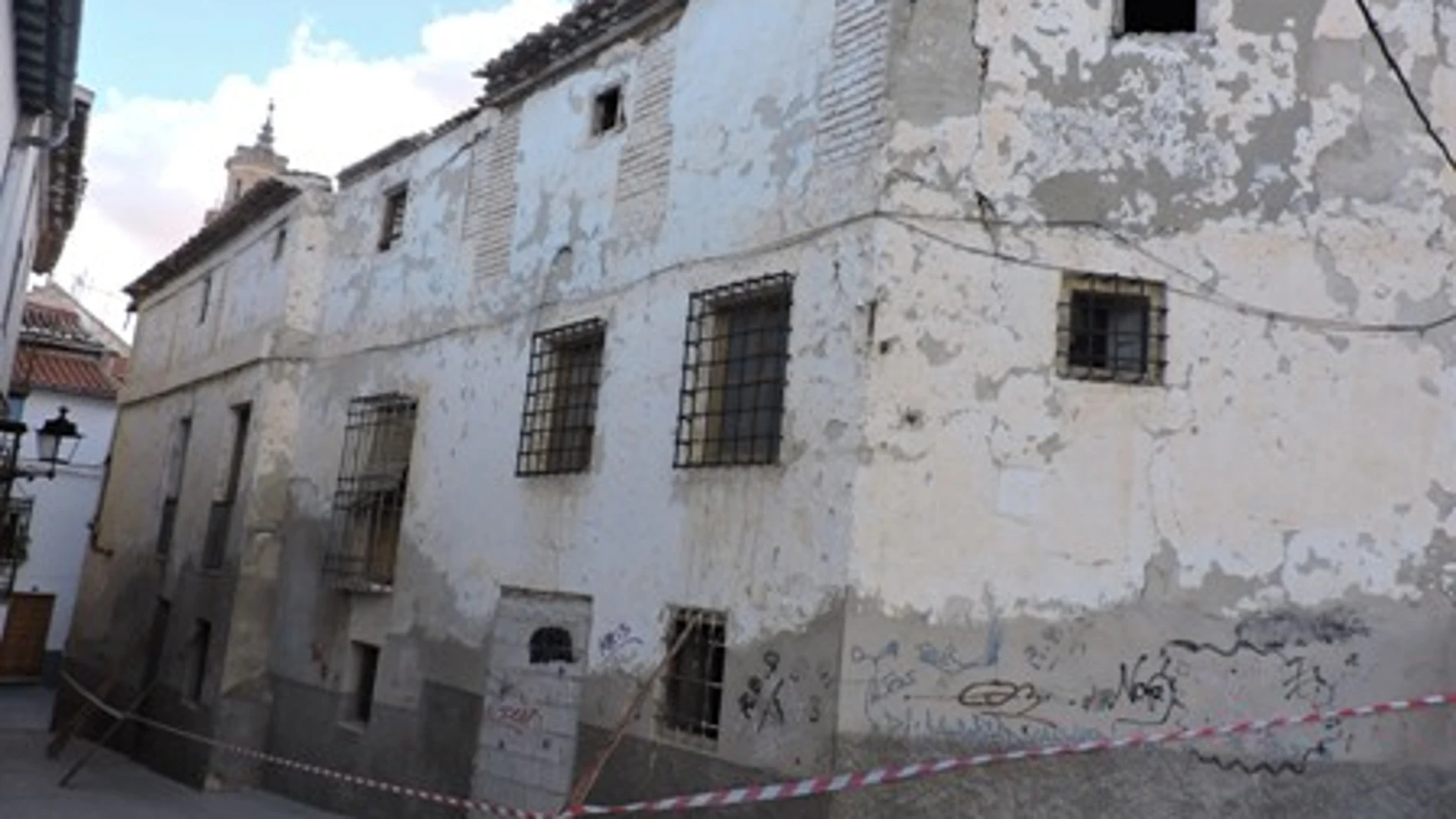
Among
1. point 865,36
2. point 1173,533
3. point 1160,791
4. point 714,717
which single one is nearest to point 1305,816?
point 1160,791

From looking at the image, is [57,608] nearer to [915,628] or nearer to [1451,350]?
[915,628]

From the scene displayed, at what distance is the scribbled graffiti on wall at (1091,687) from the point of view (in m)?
6.81

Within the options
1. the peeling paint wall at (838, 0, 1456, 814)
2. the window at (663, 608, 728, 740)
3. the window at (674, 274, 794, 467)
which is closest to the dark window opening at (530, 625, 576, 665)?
the window at (663, 608, 728, 740)

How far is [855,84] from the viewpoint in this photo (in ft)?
25.4

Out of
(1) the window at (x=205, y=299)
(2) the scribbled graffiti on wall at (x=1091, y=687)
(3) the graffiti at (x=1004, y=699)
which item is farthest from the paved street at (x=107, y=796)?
(3) the graffiti at (x=1004, y=699)

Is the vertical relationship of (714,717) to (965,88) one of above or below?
below

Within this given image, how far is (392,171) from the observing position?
13547 mm

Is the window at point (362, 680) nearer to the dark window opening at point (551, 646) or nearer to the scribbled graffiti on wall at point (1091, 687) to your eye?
the dark window opening at point (551, 646)

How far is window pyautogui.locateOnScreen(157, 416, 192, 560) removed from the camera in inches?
655

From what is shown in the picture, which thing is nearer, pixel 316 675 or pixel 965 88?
pixel 965 88

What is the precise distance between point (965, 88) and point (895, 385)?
1973 mm

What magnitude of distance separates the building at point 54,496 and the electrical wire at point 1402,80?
85.8 feet

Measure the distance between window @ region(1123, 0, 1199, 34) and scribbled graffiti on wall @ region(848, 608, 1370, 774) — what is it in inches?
151

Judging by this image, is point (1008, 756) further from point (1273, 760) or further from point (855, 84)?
point (855, 84)
